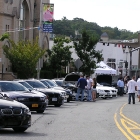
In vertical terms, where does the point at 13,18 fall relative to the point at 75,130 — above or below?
above

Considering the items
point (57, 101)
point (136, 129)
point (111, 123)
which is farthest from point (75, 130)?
point (57, 101)

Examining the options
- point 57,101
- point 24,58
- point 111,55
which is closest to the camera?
point 57,101

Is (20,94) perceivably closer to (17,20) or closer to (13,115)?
(13,115)

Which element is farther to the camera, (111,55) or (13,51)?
(111,55)

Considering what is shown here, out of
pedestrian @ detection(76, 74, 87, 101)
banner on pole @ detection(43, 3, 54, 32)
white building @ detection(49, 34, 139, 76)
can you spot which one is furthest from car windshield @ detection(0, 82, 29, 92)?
white building @ detection(49, 34, 139, 76)

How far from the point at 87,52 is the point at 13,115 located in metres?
50.7

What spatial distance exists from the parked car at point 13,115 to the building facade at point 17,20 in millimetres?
42987

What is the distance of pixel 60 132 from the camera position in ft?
57.3

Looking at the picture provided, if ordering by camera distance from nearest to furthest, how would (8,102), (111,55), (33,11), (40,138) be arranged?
(40,138)
(8,102)
(33,11)
(111,55)

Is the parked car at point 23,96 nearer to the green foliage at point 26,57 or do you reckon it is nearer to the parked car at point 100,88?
the parked car at point 100,88

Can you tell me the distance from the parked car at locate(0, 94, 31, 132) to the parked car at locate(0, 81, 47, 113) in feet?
25.3

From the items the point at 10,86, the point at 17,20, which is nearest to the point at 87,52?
the point at 17,20

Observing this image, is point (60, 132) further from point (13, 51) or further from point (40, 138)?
point (13, 51)

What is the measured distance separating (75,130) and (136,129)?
2.06 metres
